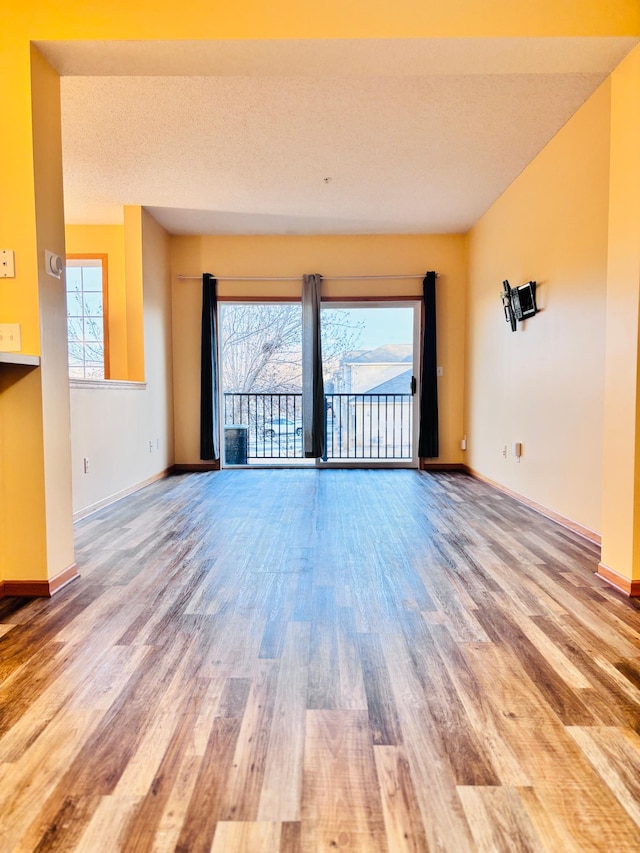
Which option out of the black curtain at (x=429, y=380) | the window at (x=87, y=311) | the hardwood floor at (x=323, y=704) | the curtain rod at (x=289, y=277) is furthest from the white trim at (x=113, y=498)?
the black curtain at (x=429, y=380)

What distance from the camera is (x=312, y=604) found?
1913 millimetres

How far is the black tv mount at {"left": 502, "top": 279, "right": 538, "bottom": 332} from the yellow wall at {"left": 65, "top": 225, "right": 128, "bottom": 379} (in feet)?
12.2

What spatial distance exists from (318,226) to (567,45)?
10.5ft

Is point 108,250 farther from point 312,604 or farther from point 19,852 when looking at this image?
point 19,852

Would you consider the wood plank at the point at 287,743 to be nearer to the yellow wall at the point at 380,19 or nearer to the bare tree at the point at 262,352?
the yellow wall at the point at 380,19

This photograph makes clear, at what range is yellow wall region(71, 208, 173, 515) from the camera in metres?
3.39

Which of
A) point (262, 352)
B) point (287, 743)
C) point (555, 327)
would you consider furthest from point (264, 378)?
point (287, 743)

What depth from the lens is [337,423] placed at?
612 cm

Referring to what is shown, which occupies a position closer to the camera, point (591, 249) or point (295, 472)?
point (591, 249)

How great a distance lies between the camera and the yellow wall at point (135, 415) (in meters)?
3.39

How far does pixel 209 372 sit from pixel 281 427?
149 centimetres

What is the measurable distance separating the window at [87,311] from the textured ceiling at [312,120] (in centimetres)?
60

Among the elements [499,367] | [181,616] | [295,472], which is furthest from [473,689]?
[295,472]

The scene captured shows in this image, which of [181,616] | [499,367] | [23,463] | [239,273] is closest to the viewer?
[181,616]
